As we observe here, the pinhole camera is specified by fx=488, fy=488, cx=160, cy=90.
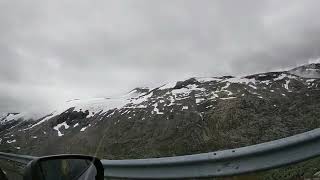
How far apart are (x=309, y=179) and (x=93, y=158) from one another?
6.38ft

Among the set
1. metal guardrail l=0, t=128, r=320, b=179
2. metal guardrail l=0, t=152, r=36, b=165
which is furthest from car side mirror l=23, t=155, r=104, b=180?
metal guardrail l=0, t=152, r=36, b=165

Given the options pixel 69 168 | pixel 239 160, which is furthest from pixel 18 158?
pixel 239 160

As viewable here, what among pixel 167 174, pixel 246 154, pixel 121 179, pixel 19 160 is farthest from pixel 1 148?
pixel 246 154

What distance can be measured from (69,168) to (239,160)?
156 centimetres

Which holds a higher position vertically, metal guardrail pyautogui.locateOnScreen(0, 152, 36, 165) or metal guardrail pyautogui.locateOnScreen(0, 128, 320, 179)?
metal guardrail pyautogui.locateOnScreen(0, 128, 320, 179)

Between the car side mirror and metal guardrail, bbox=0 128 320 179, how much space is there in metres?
1.01

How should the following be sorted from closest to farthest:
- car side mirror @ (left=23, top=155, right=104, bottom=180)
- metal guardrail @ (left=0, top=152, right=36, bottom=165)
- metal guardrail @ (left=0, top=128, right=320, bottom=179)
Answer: car side mirror @ (left=23, top=155, right=104, bottom=180)
metal guardrail @ (left=0, top=128, right=320, bottom=179)
metal guardrail @ (left=0, top=152, right=36, bottom=165)

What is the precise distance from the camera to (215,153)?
15.0ft

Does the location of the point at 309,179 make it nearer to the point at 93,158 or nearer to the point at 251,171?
the point at 251,171

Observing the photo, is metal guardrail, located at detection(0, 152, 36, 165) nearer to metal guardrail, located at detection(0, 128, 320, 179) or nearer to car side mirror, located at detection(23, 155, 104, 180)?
metal guardrail, located at detection(0, 128, 320, 179)

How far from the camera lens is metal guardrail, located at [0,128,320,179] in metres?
4.15

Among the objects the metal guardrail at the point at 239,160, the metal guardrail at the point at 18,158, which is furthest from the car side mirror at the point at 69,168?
the metal guardrail at the point at 18,158

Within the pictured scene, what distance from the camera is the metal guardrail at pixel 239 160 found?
4.15 m

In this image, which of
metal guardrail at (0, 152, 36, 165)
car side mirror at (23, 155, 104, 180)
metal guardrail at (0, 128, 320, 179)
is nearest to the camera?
car side mirror at (23, 155, 104, 180)
